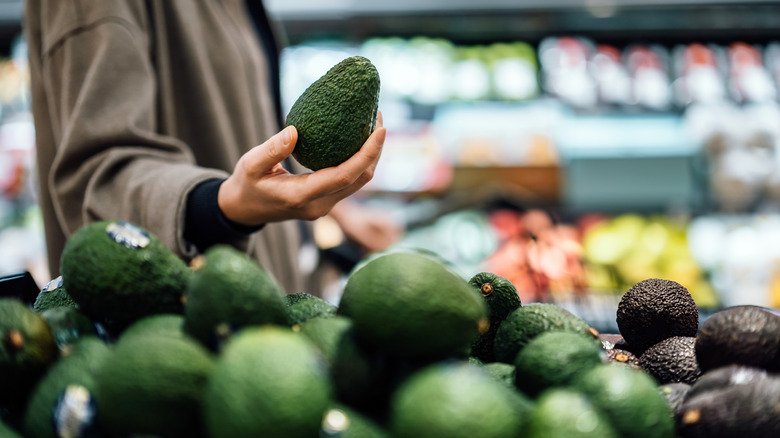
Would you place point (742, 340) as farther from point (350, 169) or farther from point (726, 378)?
point (350, 169)

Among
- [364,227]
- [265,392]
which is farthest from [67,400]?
[364,227]

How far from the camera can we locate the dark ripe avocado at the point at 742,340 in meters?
0.74

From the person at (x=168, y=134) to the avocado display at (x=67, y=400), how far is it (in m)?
0.45

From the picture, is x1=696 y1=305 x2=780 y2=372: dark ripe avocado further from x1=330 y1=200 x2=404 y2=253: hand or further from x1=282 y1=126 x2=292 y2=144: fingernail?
x1=330 y1=200 x2=404 y2=253: hand

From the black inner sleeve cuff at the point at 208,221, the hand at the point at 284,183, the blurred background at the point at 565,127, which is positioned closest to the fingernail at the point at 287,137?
the hand at the point at 284,183

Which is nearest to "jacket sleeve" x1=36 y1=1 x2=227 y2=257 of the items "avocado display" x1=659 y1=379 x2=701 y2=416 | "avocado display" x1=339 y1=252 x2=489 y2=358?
"avocado display" x1=339 y1=252 x2=489 y2=358

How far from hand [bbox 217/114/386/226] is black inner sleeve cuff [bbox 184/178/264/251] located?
0.08ft

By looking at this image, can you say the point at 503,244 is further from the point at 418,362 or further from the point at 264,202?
the point at 418,362

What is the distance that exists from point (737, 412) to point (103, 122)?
1.26 metres

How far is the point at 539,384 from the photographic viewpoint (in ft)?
2.17

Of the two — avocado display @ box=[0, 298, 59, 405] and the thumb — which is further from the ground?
the thumb

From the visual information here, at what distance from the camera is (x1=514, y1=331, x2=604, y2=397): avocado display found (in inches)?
25.7

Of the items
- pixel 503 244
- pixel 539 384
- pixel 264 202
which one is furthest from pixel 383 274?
pixel 503 244

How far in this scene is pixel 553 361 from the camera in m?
0.66
